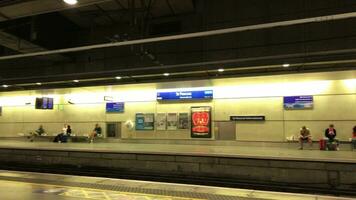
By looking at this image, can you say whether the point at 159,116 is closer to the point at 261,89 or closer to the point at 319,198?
the point at 261,89

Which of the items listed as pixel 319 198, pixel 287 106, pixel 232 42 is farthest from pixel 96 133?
pixel 319 198

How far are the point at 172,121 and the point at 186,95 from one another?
1.66 metres

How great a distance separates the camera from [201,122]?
17875 millimetres

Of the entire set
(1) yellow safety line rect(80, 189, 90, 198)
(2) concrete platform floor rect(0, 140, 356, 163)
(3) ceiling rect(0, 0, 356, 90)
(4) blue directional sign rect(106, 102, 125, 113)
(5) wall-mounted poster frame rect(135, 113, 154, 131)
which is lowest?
(1) yellow safety line rect(80, 189, 90, 198)

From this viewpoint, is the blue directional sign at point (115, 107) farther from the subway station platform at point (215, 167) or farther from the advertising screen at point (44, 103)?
the subway station platform at point (215, 167)

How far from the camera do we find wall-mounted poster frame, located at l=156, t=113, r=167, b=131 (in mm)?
18812

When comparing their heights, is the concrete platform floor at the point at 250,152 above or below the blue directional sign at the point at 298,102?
below

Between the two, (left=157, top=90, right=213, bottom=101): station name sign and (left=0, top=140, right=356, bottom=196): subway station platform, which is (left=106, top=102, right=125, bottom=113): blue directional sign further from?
(left=0, top=140, right=356, bottom=196): subway station platform

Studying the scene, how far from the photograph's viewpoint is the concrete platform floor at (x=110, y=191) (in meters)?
6.10

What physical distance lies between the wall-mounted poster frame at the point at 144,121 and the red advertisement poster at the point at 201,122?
2519 mm

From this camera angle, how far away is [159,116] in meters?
19.0

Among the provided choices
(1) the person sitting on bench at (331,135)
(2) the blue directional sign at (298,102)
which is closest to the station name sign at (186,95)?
(2) the blue directional sign at (298,102)

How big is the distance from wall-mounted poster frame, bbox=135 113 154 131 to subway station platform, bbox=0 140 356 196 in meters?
6.82

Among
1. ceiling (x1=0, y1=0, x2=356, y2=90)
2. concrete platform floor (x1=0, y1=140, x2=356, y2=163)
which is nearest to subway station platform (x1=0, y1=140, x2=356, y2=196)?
concrete platform floor (x1=0, y1=140, x2=356, y2=163)
